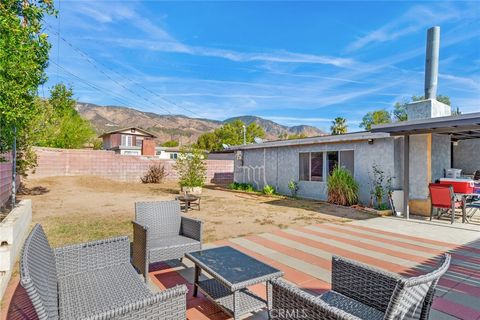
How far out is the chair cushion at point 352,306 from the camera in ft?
6.95

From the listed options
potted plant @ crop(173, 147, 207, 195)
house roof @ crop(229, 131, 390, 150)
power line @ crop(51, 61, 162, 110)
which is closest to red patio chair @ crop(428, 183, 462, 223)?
house roof @ crop(229, 131, 390, 150)

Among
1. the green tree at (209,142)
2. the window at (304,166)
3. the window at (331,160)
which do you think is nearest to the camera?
the window at (331,160)

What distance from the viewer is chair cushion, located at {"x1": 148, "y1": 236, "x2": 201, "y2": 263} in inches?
141

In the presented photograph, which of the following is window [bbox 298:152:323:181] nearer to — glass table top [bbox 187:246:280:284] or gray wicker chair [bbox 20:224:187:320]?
glass table top [bbox 187:246:280:284]

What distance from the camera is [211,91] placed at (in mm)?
39438

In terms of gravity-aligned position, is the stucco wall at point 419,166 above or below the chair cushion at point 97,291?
above

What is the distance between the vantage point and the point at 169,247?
3.67 meters

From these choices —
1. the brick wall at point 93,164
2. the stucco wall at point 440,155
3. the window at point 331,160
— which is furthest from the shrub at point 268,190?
the brick wall at point 93,164

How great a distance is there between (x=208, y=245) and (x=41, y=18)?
5568mm

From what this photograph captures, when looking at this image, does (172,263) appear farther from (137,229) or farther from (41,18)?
(41,18)

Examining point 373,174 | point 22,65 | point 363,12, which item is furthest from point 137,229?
point 363,12

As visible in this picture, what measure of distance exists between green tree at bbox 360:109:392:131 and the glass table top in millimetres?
43840

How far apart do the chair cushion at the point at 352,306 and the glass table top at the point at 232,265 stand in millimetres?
618

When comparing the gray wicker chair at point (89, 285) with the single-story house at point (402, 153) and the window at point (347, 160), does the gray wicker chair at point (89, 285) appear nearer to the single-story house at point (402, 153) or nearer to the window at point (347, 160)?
the single-story house at point (402, 153)
